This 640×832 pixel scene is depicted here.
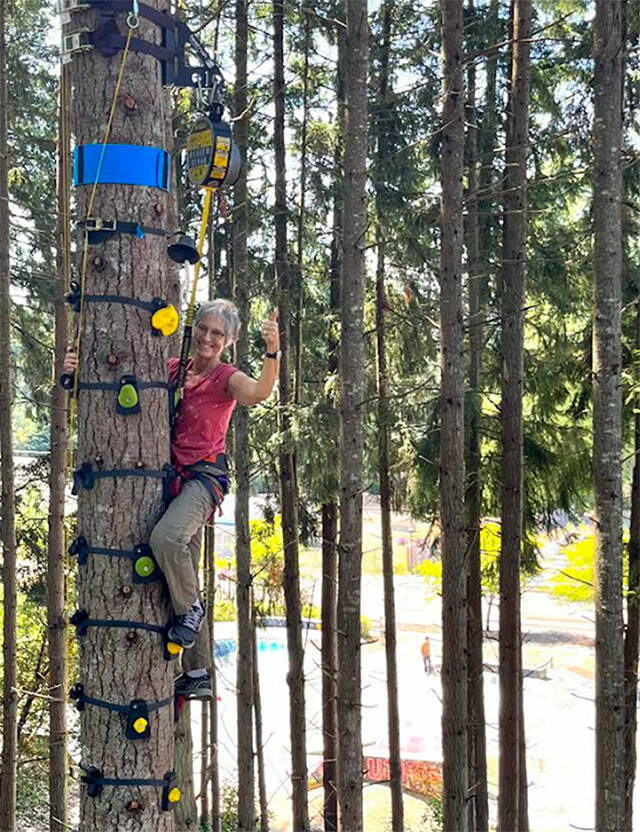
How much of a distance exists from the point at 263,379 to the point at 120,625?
102 centimetres

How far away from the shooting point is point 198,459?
3.11m

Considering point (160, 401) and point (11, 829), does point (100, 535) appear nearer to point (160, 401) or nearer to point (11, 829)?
point (160, 401)

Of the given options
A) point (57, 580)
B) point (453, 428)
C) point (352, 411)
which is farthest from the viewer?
point (57, 580)

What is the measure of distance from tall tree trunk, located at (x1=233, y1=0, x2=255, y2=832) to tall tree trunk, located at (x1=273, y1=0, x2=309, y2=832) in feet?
1.67

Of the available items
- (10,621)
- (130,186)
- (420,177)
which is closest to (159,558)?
(130,186)

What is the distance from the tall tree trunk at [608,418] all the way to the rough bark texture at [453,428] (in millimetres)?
1381

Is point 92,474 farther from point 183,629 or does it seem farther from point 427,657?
point 427,657

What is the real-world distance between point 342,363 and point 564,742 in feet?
50.0

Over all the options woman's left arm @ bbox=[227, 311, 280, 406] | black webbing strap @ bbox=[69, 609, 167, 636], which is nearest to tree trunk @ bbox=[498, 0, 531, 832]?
woman's left arm @ bbox=[227, 311, 280, 406]

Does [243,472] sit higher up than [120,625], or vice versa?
[243,472]

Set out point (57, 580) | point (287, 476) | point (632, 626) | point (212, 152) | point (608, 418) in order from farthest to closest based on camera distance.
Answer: point (287, 476) < point (632, 626) < point (57, 580) < point (608, 418) < point (212, 152)

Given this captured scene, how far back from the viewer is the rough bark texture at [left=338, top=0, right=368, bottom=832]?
670cm

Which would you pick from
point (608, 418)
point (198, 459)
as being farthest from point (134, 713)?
point (608, 418)

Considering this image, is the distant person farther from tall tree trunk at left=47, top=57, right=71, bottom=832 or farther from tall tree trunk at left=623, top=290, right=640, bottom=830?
tall tree trunk at left=47, top=57, right=71, bottom=832
